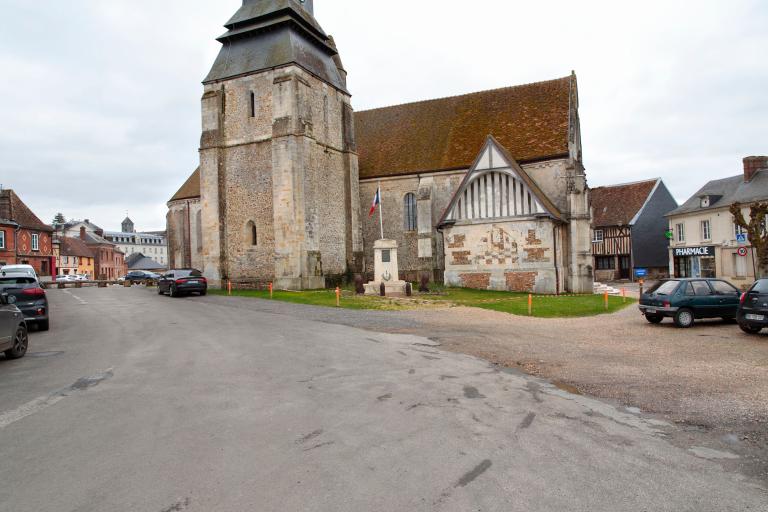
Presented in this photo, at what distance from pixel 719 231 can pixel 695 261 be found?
332 centimetres

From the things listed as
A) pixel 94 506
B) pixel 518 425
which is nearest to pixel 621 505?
pixel 518 425

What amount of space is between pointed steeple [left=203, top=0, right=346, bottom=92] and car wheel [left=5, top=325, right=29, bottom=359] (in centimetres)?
1988

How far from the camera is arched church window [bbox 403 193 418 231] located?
32219 mm

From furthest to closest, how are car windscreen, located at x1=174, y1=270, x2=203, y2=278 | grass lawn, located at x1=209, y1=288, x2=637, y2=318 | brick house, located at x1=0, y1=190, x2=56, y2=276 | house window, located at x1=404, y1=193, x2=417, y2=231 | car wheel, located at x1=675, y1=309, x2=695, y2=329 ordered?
brick house, located at x1=0, y1=190, x2=56, y2=276 < house window, located at x1=404, y1=193, x2=417, y2=231 < car windscreen, located at x1=174, y1=270, x2=203, y2=278 < grass lawn, located at x1=209, y1=288, x2=637, y2=318 < car wheel, located at x1=675, y1=309, x2=695, y2=329

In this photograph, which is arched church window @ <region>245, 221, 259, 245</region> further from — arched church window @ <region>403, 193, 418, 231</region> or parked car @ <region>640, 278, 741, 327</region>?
parked car @ <region>640, 278, 741, 327</region>

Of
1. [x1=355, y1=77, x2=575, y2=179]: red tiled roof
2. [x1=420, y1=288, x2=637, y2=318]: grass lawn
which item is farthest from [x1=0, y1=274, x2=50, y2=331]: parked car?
[x1=355, y1=77, x2=575, y2=179]: red tiled roof

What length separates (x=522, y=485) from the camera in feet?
13.5

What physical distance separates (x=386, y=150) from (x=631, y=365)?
86.1 feet

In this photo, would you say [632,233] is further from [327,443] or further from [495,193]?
[327,443]

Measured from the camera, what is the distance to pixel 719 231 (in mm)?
34750

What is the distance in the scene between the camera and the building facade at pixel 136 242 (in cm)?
12256

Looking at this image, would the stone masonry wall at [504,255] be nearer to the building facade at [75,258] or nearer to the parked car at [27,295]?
the parked car at [27,295]

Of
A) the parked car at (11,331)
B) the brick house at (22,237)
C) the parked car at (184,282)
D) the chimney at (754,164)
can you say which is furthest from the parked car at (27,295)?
the chimney at (754,164)

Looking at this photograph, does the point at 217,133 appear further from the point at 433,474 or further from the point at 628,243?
the point at 628,243
